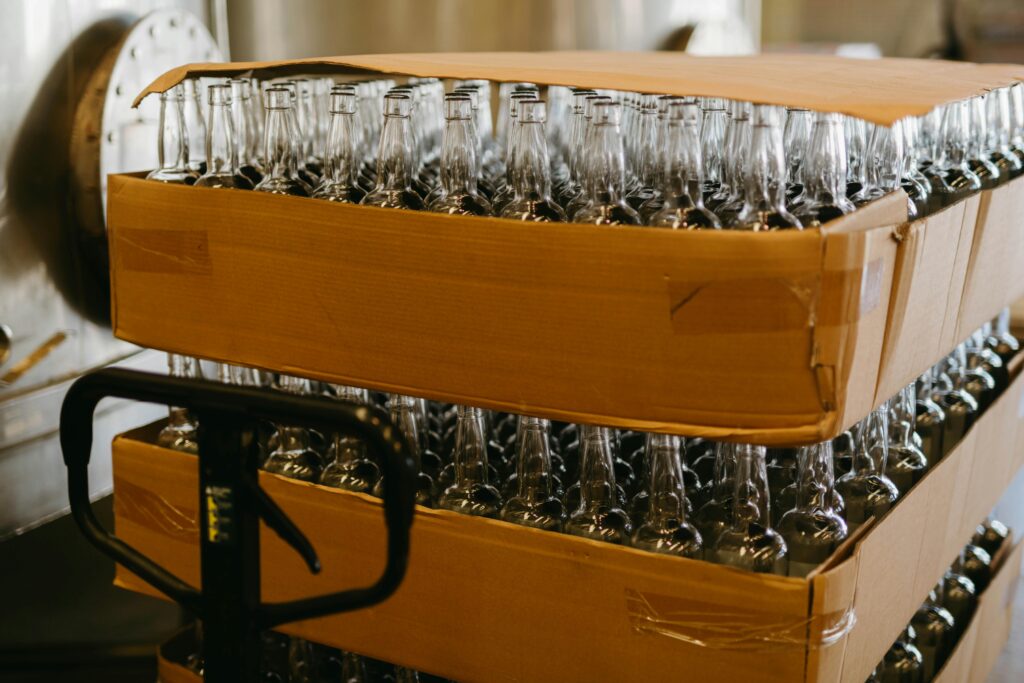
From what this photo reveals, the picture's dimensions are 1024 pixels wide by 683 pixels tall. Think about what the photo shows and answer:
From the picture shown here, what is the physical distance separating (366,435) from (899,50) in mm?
4949

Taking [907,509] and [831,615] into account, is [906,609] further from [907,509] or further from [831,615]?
[831,615]

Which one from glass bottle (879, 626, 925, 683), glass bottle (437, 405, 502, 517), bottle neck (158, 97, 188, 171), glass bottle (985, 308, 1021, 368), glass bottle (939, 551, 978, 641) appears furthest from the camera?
glass bottle (985, 308, 1021, 368)

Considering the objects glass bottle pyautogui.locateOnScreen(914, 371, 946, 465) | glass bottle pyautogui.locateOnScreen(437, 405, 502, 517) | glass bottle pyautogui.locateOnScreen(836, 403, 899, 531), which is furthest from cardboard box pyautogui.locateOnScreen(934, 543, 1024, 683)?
glass bottle pyautogui.locateOnScreen(437, 405, 502, 517)

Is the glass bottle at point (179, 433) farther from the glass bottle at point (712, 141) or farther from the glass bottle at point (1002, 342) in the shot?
the glass bottle at point (1002, 342)

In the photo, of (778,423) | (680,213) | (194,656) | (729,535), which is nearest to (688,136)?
(680,213)

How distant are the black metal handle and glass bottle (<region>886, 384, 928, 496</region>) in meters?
0.74

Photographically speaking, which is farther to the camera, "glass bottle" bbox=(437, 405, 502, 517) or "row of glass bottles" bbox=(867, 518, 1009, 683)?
"row of glass bottles" bbox=(867, 518, 1009, 683)

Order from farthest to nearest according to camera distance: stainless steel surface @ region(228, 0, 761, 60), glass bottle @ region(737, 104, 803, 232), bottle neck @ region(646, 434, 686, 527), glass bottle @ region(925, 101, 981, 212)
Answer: stainless steel surface @ region(228, 0, 761, 60) → glass bottle @ region(925, 101, 981, 212) → bottle neck @ region(646, 434, 686, 527) → glass bottle @ region(737, 104, 803, 232)

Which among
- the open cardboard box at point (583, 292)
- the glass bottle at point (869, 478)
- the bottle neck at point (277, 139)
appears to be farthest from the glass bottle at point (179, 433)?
the glass bottle at point (869, 478)

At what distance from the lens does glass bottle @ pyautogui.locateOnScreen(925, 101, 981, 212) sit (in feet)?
5.31

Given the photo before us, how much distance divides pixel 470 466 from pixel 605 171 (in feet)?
1.29

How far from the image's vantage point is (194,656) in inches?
63.5

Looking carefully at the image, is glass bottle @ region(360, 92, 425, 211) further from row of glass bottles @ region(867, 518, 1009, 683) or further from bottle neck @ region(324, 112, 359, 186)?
row of glass bottles @ region(867, 518, 1009, 683)

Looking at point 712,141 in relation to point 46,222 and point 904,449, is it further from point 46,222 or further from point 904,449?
point 46,222
